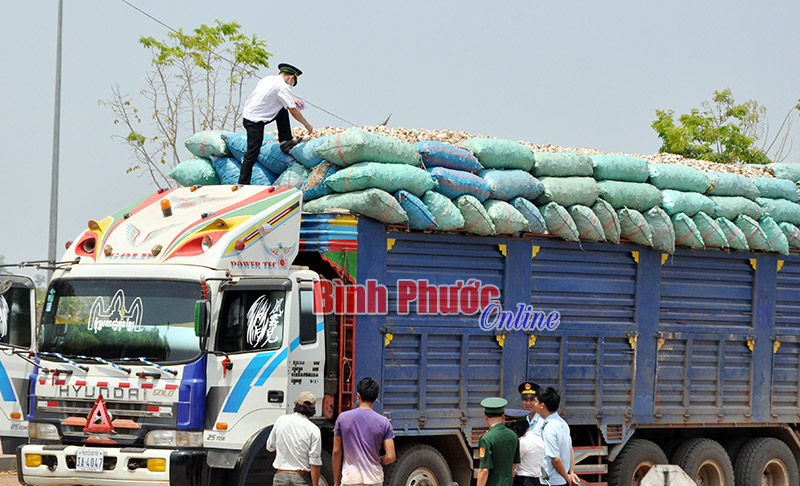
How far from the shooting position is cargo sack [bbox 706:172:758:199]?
40.8 feet

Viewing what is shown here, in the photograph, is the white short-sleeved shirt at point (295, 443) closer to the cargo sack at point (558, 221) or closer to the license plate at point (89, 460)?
the license plate at point (89, 460)

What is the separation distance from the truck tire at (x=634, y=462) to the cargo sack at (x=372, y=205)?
13.0 feet

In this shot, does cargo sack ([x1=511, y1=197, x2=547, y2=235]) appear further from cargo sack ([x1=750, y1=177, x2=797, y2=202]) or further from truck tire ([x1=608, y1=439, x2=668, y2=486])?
cargo sack ([x1=750, y1=177, x2=797, y2=202])

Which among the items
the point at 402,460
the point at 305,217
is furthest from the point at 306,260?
the point at 402,460

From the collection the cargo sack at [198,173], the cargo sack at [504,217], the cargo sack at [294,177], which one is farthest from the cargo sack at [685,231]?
the cargo sack at [198,173]

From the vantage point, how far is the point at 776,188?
12.9 metres

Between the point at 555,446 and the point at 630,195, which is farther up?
the point at 630,195

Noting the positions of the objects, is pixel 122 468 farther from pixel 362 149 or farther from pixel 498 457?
pixel 362 149

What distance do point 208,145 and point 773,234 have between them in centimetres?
666

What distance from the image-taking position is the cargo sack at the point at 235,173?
10.8 m

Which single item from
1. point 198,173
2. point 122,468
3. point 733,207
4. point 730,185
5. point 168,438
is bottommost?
point 122,468

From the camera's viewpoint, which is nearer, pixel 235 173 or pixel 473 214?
pixel 473 214

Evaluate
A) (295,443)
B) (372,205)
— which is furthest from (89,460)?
(372,205)

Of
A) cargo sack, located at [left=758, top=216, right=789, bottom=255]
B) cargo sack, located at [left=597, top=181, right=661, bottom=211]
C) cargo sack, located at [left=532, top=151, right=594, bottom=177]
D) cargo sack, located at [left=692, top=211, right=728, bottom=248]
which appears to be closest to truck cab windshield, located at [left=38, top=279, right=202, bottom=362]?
cargo sack, located at [left=532, top=151, right=594, bottom=177]
